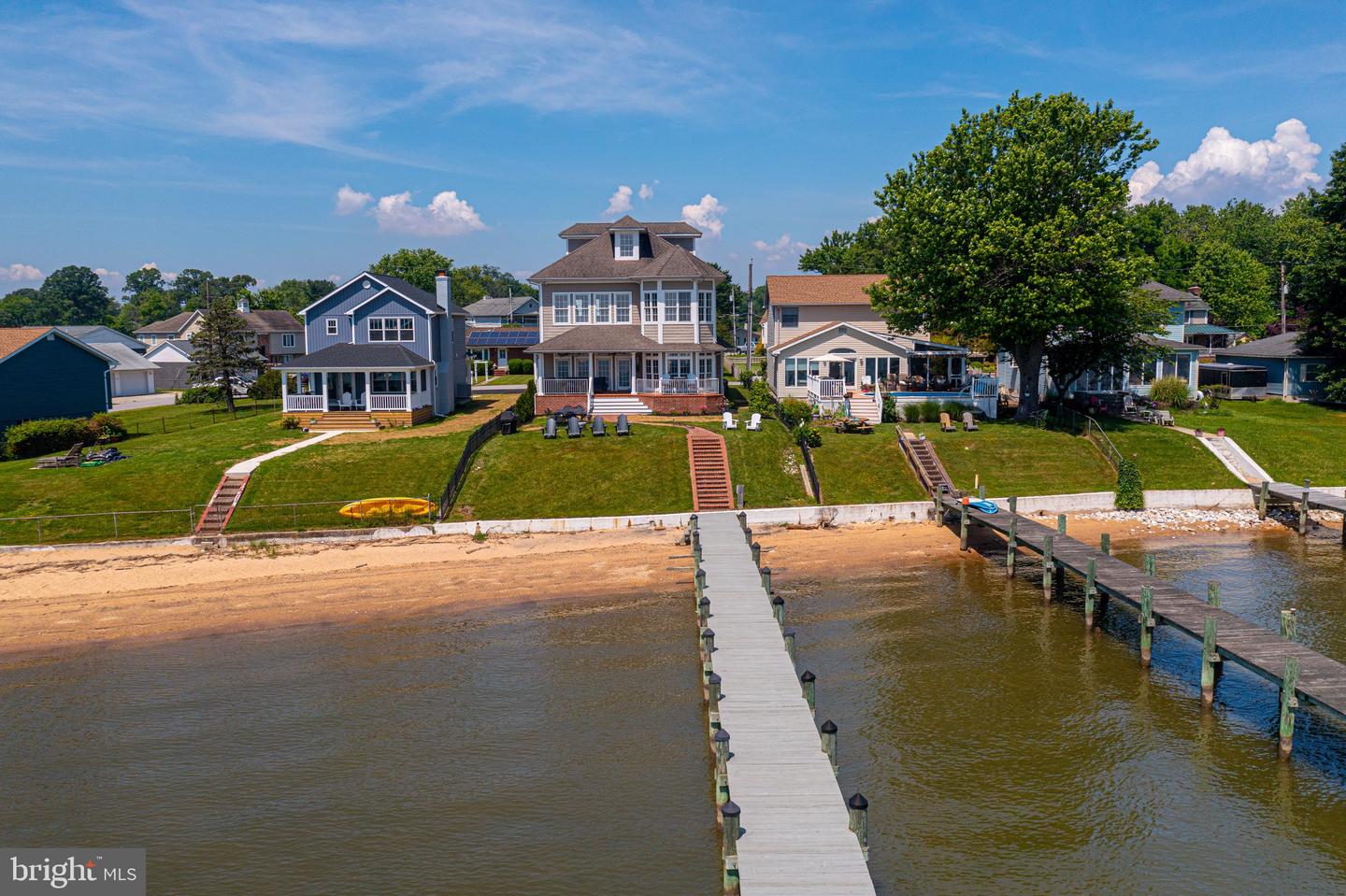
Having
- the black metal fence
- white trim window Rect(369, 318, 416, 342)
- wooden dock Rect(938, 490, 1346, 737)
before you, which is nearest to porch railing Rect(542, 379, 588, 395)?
the black metal fence

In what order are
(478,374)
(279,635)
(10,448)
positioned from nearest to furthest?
(279,635)
(10,448)
(478,374)

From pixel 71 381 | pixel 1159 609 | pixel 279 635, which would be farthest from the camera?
pixel 71 381

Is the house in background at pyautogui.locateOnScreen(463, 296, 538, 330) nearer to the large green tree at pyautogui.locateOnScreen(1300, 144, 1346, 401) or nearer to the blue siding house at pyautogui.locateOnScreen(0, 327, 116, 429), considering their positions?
the blue siding house at pyautogui.locateOnScreen(0, 327, 116, 429)

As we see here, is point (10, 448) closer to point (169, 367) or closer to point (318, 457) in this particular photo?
point (318, 457)

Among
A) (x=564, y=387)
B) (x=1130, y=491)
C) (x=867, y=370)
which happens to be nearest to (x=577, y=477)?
(x=564, y=387)

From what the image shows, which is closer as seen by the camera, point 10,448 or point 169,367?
point 10,448

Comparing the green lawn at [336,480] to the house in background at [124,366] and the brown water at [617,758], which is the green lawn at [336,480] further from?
the house in background at [124,366]

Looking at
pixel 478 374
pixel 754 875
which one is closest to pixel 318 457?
pixel 754 875
